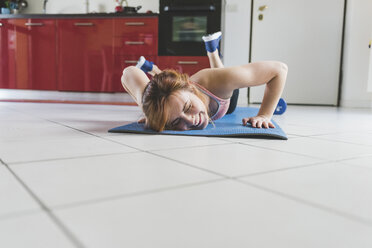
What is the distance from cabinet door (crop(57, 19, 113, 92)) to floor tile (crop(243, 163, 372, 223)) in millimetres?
3595

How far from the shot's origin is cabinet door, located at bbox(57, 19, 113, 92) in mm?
4160

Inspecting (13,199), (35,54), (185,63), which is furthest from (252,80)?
(35,54)

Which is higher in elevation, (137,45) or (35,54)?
(137,45)

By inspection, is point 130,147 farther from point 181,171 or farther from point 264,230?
point 264,230

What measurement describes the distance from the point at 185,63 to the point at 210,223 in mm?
3452

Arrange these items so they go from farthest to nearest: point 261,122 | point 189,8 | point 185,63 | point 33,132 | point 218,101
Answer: point 185,63 < point 189,8 < point 218,101 < point 261,122 < point 33,132

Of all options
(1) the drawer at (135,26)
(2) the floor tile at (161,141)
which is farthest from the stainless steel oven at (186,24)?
(2) the floor tile at (161,141)

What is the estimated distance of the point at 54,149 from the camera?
3.76ft

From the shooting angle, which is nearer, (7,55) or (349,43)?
(349,43)

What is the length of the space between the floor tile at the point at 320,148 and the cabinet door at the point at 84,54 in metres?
3.19

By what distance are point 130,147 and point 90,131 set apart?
512mm

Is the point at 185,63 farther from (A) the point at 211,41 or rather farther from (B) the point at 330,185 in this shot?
(B) the point at 330,185

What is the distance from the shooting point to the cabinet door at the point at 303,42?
436 cm

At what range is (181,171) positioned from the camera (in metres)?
0.87
